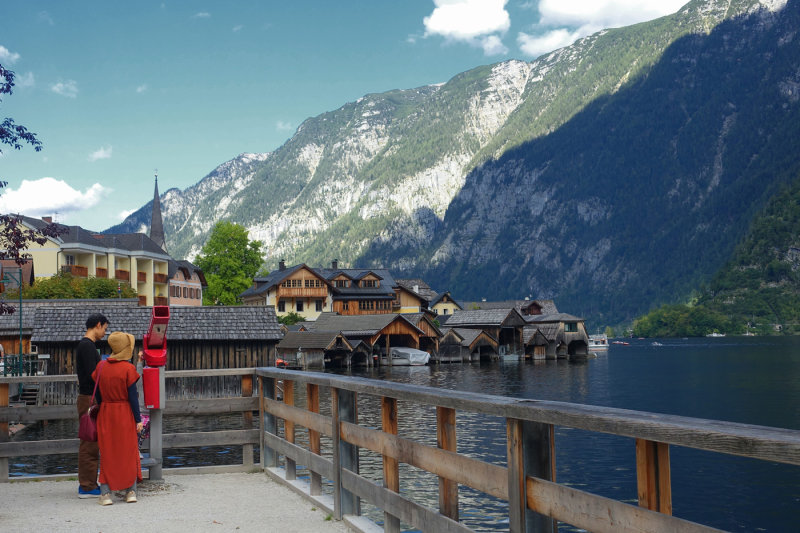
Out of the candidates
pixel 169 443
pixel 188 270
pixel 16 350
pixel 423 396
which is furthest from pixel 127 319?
pixel 188 270

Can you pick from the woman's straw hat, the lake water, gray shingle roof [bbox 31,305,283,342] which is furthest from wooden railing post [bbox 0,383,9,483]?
gray shingle roof [bbox 31,305,283,342]

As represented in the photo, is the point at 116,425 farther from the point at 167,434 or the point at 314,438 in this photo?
the point at 314,438

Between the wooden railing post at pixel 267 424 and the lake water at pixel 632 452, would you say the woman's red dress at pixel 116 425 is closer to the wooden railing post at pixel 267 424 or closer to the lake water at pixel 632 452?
the wooden railing post at pixel 267 424

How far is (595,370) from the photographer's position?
8469 cm

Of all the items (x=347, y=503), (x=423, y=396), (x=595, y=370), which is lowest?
(x=595, y=370)

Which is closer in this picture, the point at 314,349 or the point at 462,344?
the point at 314,349

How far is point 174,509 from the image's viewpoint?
30.8 feet

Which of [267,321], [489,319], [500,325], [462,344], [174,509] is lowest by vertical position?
[462,344]

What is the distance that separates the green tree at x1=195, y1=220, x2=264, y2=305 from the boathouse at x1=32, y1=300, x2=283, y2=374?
57002mm

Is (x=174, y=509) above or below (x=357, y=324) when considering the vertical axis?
below

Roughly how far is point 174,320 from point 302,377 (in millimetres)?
38190

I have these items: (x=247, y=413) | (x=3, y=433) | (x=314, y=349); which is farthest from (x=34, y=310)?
(x=247, y=413)

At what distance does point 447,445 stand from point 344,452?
97.6 inches

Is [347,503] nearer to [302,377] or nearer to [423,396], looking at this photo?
[302,377]
